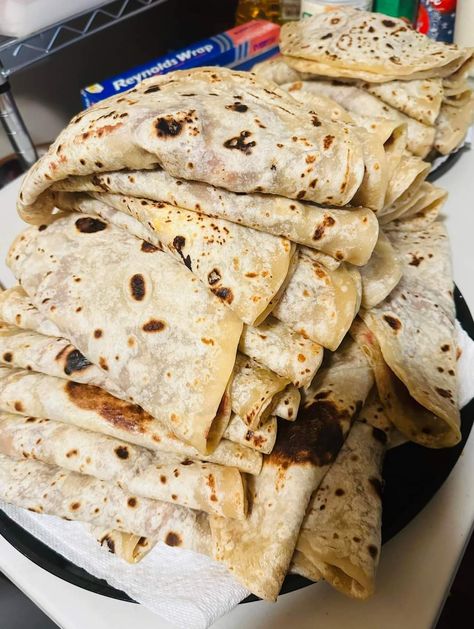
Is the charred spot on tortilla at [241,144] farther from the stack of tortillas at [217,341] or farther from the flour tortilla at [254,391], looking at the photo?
the flour tortilla at [254,391]

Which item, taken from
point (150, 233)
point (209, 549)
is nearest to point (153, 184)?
point (150, 233)

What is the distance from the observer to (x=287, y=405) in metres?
0.77

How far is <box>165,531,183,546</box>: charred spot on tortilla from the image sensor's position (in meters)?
0.77

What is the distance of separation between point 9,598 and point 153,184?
3.08ft

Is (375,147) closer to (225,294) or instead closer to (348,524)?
(225,294)

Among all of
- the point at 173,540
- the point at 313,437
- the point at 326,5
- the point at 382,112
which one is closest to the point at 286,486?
the point at 313,437

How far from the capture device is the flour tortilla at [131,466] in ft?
2.48

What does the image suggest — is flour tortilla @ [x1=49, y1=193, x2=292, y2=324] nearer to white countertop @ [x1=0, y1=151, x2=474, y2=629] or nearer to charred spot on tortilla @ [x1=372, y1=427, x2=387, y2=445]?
charred spot on tortilla @ [x1=372, y1=427, x2=387, y2=445]

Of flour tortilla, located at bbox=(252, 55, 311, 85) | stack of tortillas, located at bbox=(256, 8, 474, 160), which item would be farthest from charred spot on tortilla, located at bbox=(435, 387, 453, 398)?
flour tortilla, located at bbox=(252, 55, 311, 85)

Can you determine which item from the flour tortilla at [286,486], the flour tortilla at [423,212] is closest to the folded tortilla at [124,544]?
the flour tortilla at [286,486]

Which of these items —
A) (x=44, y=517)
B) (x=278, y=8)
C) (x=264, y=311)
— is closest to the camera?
(x=264, y=311)

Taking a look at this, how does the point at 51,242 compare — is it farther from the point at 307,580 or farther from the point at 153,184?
the point at 307,580

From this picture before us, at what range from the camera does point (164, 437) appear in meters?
0.77

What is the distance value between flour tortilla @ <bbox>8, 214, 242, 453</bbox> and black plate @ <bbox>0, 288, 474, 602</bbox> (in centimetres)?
25
